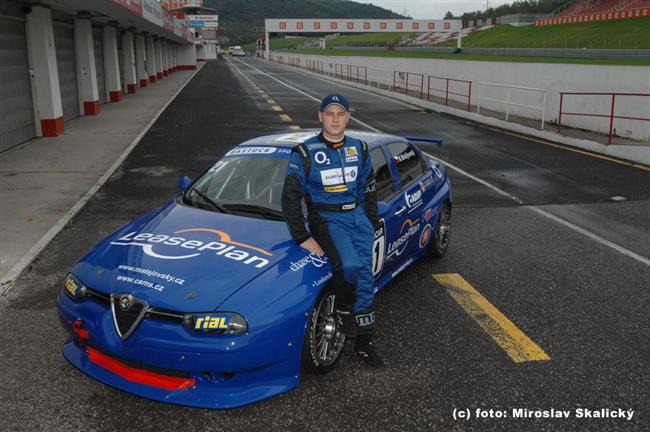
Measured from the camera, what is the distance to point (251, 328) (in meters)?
3.42

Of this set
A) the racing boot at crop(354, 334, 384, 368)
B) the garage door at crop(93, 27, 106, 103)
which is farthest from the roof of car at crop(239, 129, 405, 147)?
the garage door at crop(93, 27, 106, 103)

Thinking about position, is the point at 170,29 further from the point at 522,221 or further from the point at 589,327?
the point at 589,327

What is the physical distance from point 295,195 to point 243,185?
1.19 metres

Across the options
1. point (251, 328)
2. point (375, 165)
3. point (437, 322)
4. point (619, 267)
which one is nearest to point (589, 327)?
point (437, 322)

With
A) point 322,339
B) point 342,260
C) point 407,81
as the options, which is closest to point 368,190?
point 342,260

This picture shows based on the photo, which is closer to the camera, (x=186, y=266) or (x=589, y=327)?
(x=186, y=266)

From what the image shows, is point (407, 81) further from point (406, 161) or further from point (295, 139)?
point (295, 139)

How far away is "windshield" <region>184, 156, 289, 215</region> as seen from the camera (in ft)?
15.8

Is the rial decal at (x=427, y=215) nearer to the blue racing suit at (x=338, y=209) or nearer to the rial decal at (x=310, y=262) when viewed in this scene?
the blue racing suit at (x=338, y=209)

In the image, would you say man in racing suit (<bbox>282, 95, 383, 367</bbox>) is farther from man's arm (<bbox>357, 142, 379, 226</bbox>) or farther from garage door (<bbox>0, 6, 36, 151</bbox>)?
garage door (<bbox>0, 6, 36, 151</bbox>)

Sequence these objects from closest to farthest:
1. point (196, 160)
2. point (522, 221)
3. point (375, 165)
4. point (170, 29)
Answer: point (375, 165)
point (522, 221)
point (196, 160)
point (170, 29)

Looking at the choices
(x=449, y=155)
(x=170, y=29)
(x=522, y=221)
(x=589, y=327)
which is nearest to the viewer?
(x=589, y=327)

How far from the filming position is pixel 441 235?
256 inches

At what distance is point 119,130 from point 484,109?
14.9m
